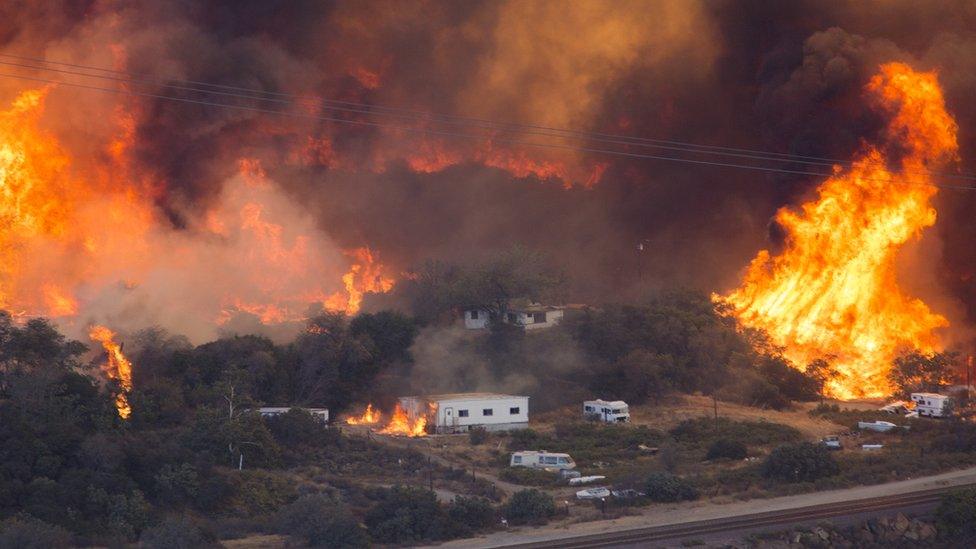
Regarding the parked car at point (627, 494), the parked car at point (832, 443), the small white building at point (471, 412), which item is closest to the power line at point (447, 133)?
the parked car at point (832, 443)

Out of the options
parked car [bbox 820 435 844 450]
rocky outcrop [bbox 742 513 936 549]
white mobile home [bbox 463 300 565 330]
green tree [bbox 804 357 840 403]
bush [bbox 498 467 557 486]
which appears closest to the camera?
rocky outcrop [bbox 742 513 936 549]

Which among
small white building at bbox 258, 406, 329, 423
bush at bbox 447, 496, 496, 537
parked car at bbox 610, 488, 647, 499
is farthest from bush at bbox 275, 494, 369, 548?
small white building at bbox 258, 406, 329, 423

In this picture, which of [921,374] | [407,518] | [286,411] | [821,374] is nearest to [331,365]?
[286,411]

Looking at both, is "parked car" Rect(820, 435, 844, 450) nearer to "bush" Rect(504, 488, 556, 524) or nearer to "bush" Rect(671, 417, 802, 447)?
"bush" Rect(671, 417, 802, 447)

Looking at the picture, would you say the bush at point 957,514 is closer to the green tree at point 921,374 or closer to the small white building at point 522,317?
the green tree at point 921,374

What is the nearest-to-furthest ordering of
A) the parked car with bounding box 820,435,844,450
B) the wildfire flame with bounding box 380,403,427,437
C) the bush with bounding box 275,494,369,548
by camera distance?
1. the bush with bounding box 275,494,369,548
2. the parked car with bounding box 820,435,844,450
3. the wildfire flame with bounding box 380,403,427,437

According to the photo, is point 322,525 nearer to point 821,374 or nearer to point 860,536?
point 860,536

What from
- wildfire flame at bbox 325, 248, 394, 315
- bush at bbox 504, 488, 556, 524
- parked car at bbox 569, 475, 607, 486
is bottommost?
bush at bbox 504, 488, 556, 524
